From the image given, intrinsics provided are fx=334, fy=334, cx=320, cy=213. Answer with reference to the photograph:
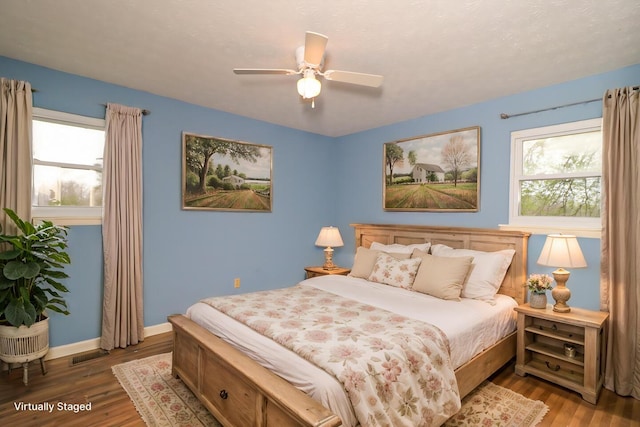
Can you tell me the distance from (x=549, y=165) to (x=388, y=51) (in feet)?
6.56

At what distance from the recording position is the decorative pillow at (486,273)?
3.06 m

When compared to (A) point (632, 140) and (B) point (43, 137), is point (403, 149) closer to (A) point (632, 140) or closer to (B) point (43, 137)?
(A) point (632, 140)

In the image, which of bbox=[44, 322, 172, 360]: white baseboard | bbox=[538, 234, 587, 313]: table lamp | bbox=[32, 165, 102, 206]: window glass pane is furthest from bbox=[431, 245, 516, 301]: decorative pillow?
bbox=[32, 165, 102, 206]: window glass pane

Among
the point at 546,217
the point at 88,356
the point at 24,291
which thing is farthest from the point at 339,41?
the point at 88,356

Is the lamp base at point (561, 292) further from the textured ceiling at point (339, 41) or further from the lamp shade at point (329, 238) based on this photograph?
the lamp shade at point (329, 238)

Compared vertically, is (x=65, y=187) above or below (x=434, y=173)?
below

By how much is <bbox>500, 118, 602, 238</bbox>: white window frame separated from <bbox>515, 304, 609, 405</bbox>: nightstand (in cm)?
71

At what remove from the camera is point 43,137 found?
3078 mm

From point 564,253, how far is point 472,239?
979mm

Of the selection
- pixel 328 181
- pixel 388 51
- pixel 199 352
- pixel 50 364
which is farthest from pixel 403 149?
pixel 50 364

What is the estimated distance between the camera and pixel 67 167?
10.5 ft

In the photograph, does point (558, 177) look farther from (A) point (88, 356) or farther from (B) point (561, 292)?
(A) point (88, 356)

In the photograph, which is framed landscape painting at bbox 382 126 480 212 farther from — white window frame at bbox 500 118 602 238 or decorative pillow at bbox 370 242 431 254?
decorative pillow at bbox 370 242 431 254

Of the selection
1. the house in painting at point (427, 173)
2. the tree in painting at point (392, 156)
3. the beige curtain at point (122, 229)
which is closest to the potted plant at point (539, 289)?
the house in painting at point (427, 173)
